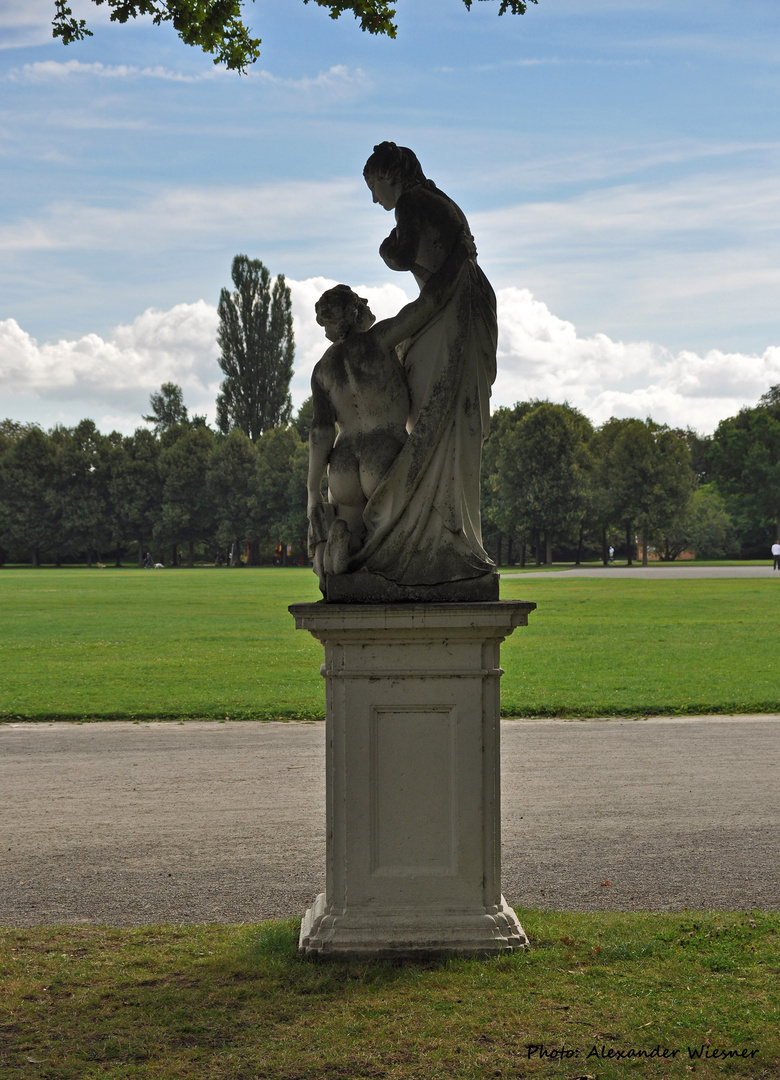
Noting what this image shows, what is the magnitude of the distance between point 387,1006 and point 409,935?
1.89ft

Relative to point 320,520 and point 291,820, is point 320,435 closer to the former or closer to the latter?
point 320,520

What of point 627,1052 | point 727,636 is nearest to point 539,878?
point 627,1052

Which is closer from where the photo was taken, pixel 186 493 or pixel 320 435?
pixel 320 435

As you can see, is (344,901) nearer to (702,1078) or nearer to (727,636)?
(702,1078)

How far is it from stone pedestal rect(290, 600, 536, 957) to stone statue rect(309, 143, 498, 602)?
29cm

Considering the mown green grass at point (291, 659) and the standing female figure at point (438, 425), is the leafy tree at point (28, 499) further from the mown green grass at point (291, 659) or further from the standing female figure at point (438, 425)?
the standing female figure at point (438, 425)

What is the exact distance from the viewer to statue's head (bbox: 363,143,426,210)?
5.21 metres

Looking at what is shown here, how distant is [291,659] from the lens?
742 inches

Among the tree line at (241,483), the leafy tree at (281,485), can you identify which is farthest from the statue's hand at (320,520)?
the leafy tree at (281,485)

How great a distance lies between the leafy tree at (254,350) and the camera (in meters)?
90.2

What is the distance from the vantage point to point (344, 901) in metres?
4.88

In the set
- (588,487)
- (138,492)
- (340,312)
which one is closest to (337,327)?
(340,312)

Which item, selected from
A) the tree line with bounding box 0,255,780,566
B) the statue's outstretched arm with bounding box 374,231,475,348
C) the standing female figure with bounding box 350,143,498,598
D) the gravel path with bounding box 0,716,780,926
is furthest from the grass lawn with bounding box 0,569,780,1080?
the tree line with bounding box 0,255,780,566

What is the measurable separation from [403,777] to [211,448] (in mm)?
89226
